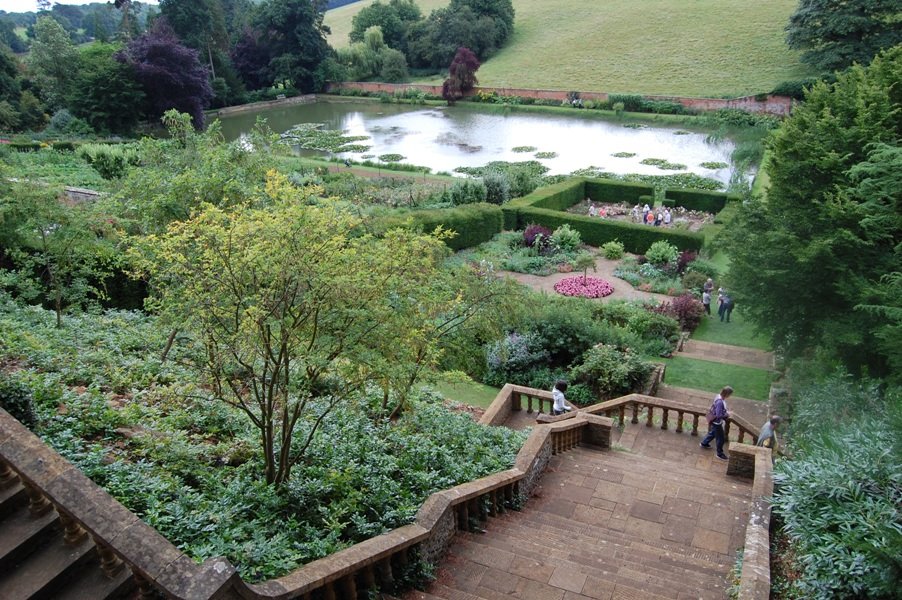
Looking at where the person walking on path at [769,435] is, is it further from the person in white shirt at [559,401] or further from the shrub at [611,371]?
the shrub at [611,371]

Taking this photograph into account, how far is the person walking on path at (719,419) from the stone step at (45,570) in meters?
8.73

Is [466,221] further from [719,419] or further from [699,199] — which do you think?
[719,419]

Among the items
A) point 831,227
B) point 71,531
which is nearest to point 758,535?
point 71,531

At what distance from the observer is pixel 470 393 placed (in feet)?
44.0

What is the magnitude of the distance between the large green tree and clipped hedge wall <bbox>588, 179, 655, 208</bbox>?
15554 mm

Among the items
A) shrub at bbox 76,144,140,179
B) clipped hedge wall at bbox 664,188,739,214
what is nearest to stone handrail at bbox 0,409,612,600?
clipped hedge wall at bbox 664,188,739,214

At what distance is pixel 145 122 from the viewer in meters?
48.0

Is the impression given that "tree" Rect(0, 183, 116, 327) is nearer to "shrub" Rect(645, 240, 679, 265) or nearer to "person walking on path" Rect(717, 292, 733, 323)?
"person walking on path" Rect(717, 292, 733, 323)

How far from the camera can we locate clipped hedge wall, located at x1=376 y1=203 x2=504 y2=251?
923 inches

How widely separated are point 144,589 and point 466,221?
21.3 m

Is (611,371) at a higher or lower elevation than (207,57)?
lower

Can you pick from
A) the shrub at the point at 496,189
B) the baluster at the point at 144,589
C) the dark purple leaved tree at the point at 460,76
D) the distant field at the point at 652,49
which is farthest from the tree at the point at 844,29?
the baluster at the point at 144,589

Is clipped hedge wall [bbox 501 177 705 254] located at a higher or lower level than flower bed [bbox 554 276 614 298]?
higher

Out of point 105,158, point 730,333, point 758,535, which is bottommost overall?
point 730,333
